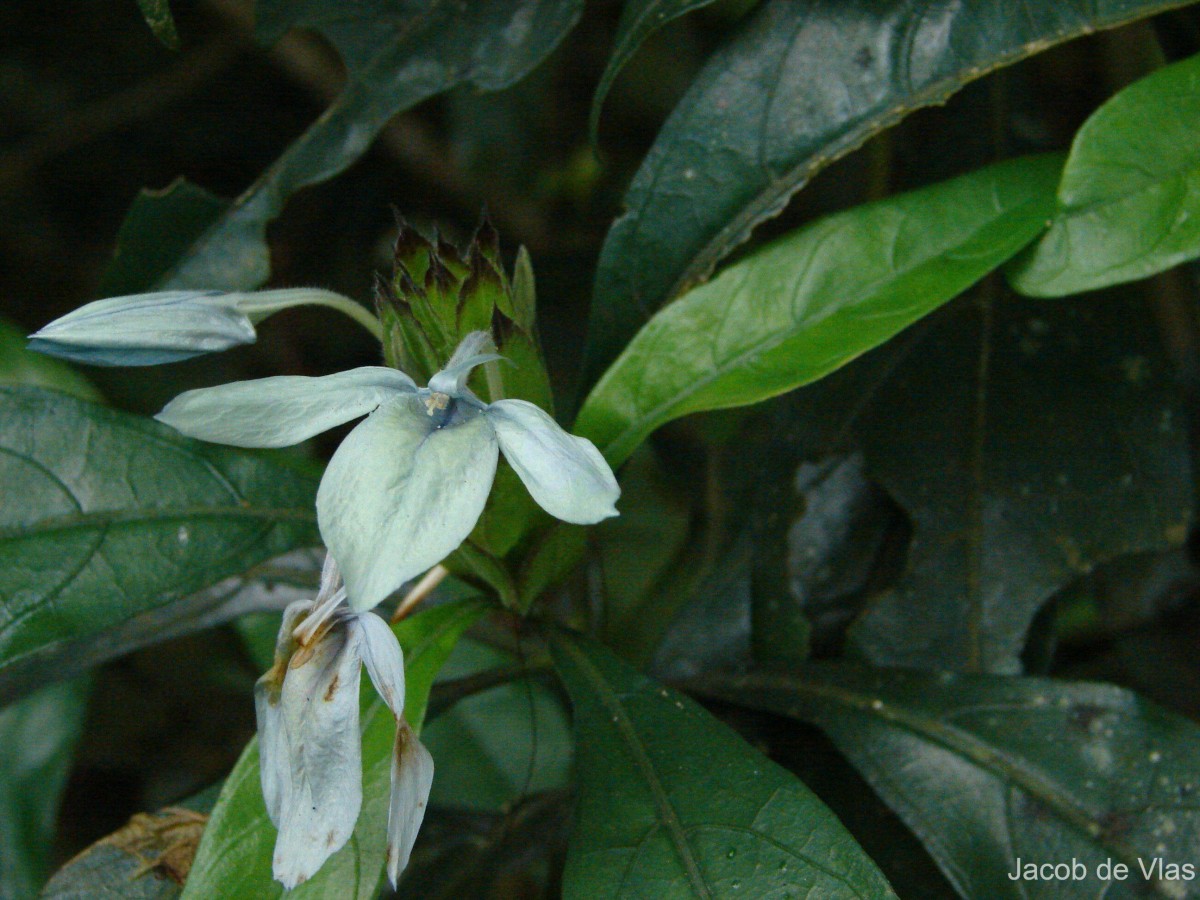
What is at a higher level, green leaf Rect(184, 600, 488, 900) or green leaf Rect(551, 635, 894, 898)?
green leaf Rect(184, 600, 488, 900)

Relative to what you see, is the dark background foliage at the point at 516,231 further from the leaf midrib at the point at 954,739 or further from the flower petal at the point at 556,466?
the flower petal at the point at 556,466

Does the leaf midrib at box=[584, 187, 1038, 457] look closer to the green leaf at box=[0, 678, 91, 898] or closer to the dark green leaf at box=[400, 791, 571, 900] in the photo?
the dark green leaf at box=[400, 791, 571, 900]

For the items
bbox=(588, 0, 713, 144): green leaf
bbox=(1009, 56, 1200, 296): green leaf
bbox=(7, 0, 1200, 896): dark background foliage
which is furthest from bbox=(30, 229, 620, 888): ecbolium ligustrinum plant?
bbox=(7, 0, 1200, 896): dark background foliage

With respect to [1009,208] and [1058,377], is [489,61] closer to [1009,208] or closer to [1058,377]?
[1009,208]

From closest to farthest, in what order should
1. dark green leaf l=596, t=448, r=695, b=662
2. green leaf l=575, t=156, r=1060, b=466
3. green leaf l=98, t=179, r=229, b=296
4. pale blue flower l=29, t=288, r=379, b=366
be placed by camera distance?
pale blue flower l=29, t=288, r=379, b=366 → green leaf l=575, t=156, r=1060, b=466 → green leaf l=98, t=179, r=229, b=296 → dark green leaf l=596, t=448, r=695, b=662

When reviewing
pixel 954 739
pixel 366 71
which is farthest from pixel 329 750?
pixel 366 71

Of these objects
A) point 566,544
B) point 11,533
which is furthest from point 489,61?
point 11,533
